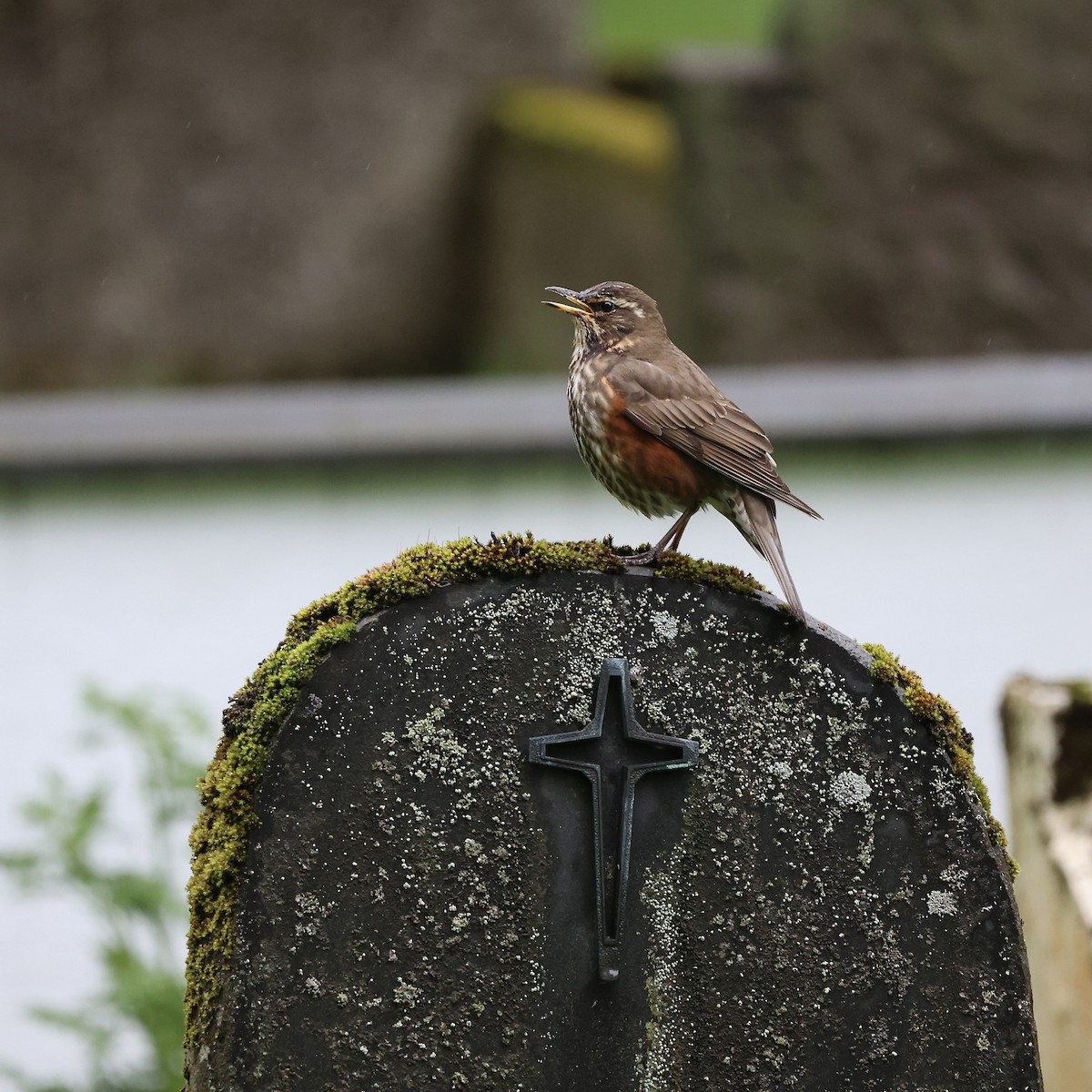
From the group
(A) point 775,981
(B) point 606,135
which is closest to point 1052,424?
(B) point 606,135

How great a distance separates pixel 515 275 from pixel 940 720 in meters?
5.06

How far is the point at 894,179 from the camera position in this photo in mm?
7629

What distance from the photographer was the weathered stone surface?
Result: 3758 millimetres

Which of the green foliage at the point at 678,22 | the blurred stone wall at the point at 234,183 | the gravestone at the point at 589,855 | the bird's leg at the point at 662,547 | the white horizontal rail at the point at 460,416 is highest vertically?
the green foliage at the point at 678,22

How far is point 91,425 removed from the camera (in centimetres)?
584

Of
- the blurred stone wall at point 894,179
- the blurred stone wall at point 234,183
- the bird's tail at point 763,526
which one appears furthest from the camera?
the blurred stone wall at point 894,179

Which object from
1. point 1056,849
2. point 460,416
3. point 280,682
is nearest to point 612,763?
point 280,682

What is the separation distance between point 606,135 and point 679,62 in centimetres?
70

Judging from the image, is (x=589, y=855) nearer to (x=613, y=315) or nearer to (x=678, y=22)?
(x=613, y=315)

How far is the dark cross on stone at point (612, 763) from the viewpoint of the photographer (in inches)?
103

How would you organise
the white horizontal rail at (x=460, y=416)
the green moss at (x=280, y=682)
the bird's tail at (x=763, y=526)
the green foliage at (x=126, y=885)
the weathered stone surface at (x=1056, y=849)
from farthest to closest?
1. the white horizontal rail at (x=460, y=416)
2. the green foliage at (x=126, y=885)
3. the weathered stone surface at (x=1056, y=849)
4. the bird's tail at (x=763, y=526)
5. the green moss at (x=280, y=682)

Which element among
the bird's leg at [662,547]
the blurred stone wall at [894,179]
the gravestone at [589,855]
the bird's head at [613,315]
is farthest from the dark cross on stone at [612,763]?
the blurred stone wall at [894,179]

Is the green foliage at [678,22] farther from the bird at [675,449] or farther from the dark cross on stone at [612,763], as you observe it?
the dark cross on stone at [612,763]

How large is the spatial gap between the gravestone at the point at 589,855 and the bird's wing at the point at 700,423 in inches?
11.5
